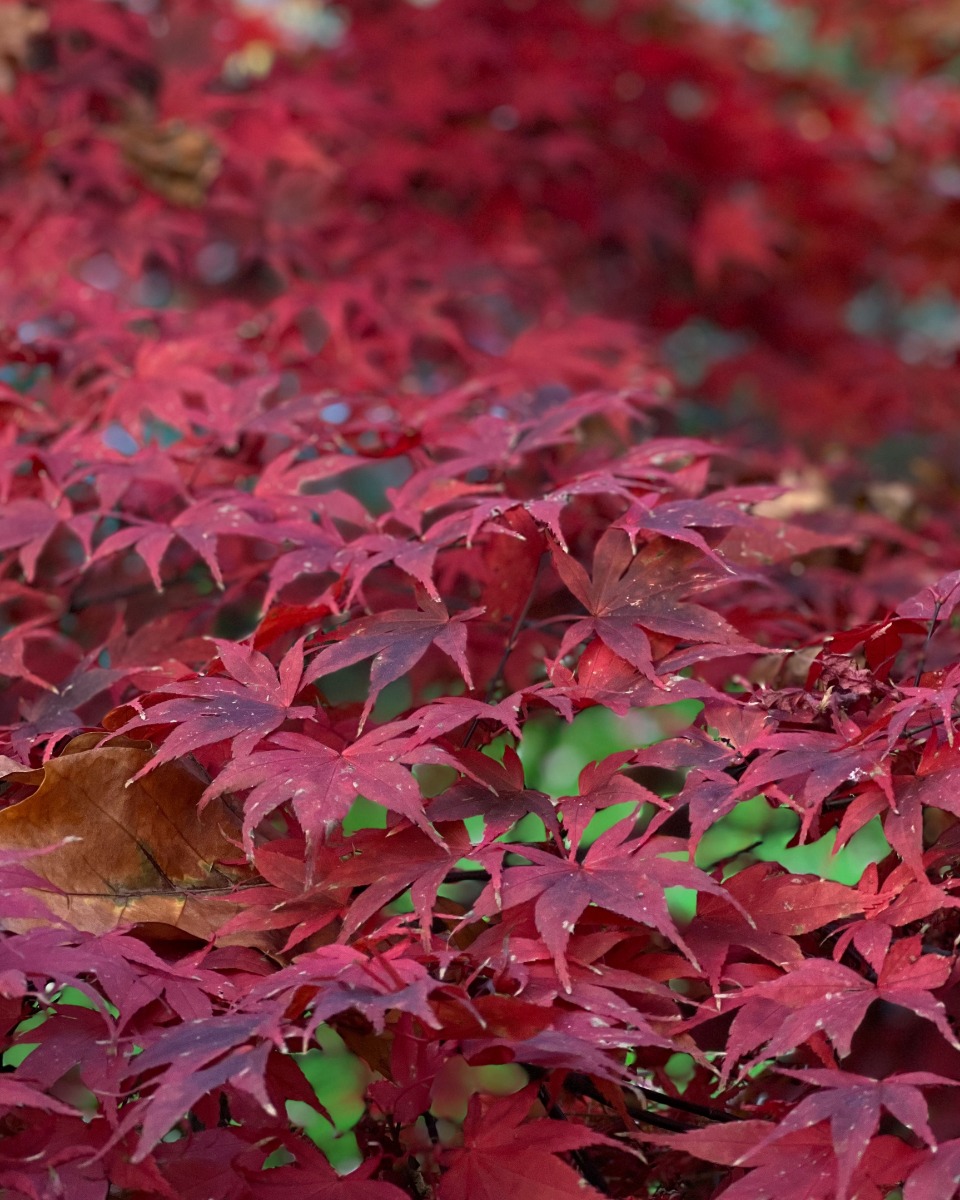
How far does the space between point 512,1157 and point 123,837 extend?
0.37 meters

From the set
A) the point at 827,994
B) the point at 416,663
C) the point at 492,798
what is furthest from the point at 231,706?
the point at 827,994

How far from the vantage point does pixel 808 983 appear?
788mm

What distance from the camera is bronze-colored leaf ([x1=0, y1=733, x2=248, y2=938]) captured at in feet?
2.82

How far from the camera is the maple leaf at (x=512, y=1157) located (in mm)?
750

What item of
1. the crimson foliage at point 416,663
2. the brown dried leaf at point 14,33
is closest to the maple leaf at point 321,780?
the crimson foliage at point 416,663

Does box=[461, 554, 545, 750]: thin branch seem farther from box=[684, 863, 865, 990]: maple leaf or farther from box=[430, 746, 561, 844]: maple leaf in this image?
box=[684, 863, 865, 990]: maple leaf

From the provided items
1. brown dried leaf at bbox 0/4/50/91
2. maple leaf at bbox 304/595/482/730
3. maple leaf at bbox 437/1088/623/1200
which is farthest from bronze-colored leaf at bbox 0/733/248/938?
brown dried leaf at bbox 0/4/50/91

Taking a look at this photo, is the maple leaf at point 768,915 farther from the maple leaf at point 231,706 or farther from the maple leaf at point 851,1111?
the maple leaf at point 231,706

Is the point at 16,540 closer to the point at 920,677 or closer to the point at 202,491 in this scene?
the point at 202,491

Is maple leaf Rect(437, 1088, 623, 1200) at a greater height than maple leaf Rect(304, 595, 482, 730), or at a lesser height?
lesser

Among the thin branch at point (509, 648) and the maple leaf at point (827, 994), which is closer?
the maple leaf at point (827, 994)

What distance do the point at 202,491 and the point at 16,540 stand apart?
0.68 feet

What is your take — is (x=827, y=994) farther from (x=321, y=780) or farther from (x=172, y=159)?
(x=172, y=159)

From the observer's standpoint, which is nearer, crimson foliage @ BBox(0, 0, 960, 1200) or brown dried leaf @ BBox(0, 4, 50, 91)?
crimson foliage @ BBox(0, 0, 960, 1200)
